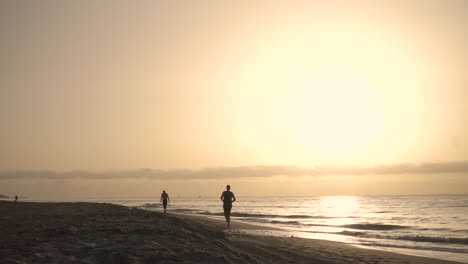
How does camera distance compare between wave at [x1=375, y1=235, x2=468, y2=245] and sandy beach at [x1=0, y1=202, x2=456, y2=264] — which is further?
wave at [x1=375, y1=235, x2=468, y2=245]

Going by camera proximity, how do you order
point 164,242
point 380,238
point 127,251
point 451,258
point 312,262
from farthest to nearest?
point 380,238
point 451,258
point 312,262
point 164,242
point 127,251

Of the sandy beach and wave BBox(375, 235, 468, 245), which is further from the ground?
the sandy beach

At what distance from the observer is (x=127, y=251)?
8.78 meters

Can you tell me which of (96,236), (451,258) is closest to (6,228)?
(96,236)

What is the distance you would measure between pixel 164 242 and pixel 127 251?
1.64 m

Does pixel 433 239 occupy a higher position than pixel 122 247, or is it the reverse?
pixel 122 247

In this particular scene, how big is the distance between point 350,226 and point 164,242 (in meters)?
29.9

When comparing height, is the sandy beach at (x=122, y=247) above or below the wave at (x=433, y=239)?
above

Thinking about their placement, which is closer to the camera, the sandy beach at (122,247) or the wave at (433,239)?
the sandy beach at (122,247)

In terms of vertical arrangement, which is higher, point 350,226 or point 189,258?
point 189,258

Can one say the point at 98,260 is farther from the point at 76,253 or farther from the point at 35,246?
the point at 35,246

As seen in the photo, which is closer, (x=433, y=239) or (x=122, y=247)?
(x=122, y=247)

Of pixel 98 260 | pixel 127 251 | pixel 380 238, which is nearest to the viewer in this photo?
pixel 98 260

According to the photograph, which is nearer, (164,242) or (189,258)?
(189,258)
